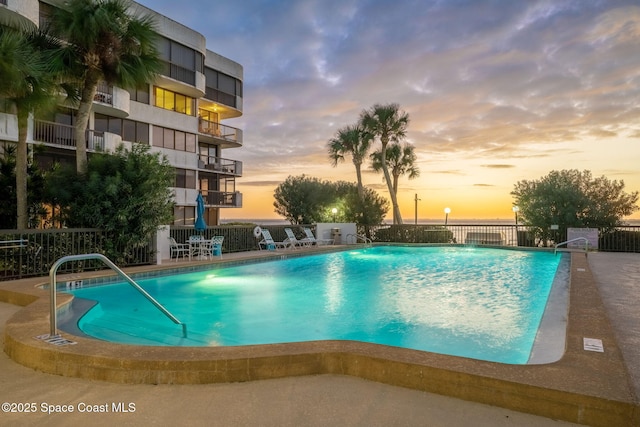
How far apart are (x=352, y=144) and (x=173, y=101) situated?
1064cm

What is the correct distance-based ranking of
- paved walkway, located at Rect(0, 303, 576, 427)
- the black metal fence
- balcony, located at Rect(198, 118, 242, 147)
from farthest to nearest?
balcony, located at Rect(198, 118, 242, 147)
the black metal fence
paved walkway, located at Rect(0, 303, 576, 427)

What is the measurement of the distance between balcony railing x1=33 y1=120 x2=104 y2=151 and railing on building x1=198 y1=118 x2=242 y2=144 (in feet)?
26.1

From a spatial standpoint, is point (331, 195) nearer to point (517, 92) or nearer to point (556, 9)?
point (517, 92)

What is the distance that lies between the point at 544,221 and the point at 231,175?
17862mm

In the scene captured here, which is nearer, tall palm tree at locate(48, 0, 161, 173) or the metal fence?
the metal fence

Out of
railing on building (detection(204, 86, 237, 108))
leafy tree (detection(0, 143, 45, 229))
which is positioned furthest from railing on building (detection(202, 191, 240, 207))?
leafy tree (detection(0, 143, 45, 229))

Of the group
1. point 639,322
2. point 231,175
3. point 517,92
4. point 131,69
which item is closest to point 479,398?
point 639,322

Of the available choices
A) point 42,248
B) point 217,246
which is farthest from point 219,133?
point 42,248

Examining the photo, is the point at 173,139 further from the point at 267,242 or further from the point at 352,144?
the point at 352,144

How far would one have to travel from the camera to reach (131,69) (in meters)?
10.9

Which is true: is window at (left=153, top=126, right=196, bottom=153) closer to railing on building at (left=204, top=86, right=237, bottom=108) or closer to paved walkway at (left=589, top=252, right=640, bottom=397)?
railing on building at (left=204, top=86, right=237, bottom=108)

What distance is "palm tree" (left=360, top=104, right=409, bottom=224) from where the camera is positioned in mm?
24734

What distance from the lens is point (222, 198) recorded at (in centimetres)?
2508

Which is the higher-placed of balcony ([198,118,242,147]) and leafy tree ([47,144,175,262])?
balcony ([198,118,242,147])
